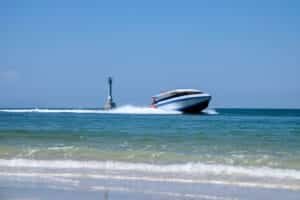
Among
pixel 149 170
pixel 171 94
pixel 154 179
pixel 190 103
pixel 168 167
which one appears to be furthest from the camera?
pixel 171 94

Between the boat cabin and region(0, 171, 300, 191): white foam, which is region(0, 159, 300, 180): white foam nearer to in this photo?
region(0, 171, 300, 191): white foam

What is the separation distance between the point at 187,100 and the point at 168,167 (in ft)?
181

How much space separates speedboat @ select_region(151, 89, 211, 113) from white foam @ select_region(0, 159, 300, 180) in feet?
176

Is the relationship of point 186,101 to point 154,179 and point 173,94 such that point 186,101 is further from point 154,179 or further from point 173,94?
point 154,179

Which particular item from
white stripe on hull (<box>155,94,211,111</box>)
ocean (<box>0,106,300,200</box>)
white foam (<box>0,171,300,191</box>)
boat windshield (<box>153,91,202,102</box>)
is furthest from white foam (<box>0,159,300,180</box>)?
boat windshield (<box>153,91,202,102</box>)

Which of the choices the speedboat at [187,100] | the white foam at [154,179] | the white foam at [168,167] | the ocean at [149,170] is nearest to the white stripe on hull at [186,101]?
the speedboat at [187,100]

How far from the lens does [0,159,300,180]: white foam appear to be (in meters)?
15.1

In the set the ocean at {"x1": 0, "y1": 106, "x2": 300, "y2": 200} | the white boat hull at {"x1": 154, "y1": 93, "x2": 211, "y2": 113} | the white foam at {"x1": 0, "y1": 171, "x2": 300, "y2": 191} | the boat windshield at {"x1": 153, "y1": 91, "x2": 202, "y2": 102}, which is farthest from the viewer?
the boat windshield at {"x1": 153, "y1": 91, "x2": 202, "y2": 102}

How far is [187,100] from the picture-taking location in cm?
7119

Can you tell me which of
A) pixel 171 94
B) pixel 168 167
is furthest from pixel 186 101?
pixel 168 167

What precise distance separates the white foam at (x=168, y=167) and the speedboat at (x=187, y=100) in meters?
53.6

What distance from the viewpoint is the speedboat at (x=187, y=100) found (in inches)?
2805

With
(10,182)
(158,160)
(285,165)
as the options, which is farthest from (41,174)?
(285,165)

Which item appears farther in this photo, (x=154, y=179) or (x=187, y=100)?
(x=187, y=100)
